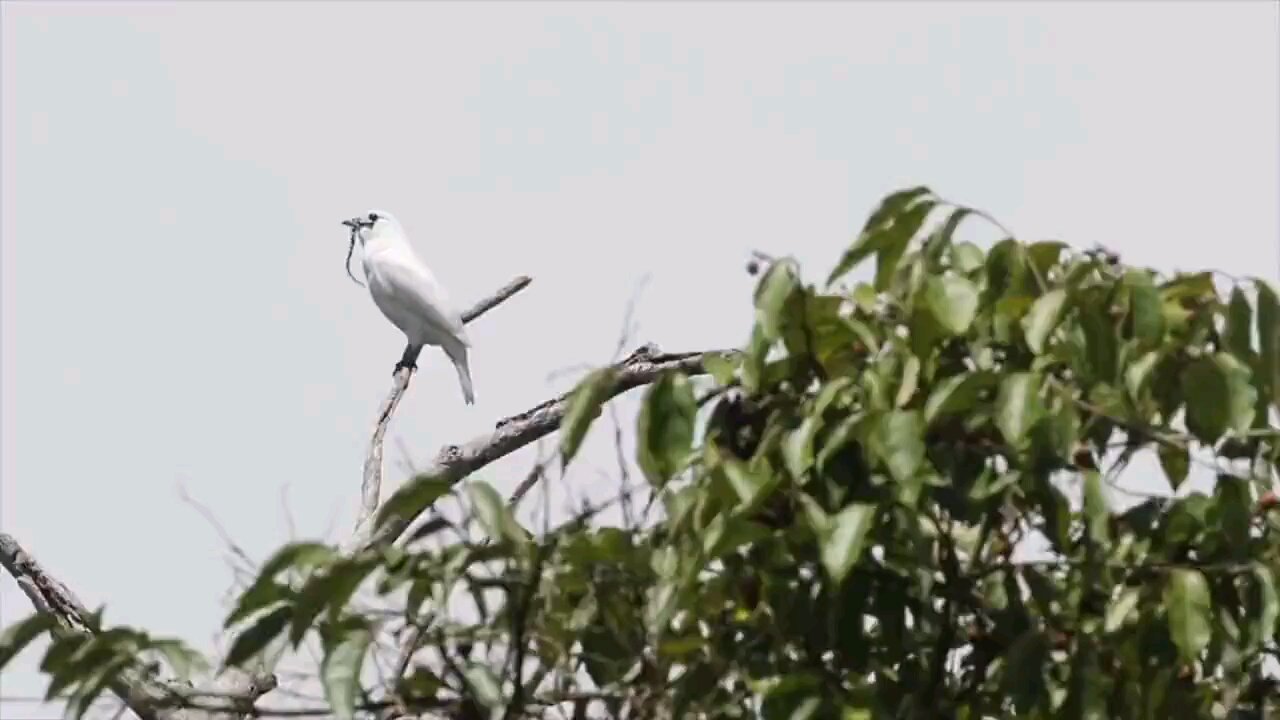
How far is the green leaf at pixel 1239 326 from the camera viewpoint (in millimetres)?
2043

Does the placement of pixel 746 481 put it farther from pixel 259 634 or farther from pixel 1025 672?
pixel 259 634

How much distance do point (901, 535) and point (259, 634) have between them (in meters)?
0.61

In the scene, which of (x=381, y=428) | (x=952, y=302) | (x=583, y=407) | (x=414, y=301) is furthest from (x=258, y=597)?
(x=414, y=301)

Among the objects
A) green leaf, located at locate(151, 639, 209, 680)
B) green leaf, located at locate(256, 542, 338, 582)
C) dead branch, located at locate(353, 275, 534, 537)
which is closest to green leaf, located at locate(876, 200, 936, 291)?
green leaf, located at locate(256, 542, 338, 582)

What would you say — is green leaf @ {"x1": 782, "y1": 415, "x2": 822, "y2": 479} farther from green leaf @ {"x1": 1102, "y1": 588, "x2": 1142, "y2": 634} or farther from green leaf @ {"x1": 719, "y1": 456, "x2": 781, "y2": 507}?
green leaf @ {"x1": 1102, "y1": 588, "x2": 1142, "y2": 634}

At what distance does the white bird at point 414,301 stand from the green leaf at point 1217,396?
9.28 meters

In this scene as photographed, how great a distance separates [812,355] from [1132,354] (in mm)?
318

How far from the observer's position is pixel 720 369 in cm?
220

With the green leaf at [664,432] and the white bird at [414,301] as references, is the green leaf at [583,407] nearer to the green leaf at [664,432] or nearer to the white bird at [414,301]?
the green leaf at [664,432]

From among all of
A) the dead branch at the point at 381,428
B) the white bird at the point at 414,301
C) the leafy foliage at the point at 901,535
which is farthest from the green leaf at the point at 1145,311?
the white bird at the point at 414,301

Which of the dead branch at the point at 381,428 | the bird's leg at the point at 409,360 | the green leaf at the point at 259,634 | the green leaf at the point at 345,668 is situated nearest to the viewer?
the green leaf at the point at 345,668

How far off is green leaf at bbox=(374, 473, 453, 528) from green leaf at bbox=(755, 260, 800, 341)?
342mm

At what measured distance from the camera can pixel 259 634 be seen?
201cm

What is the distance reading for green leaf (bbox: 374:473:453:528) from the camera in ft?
6.38
